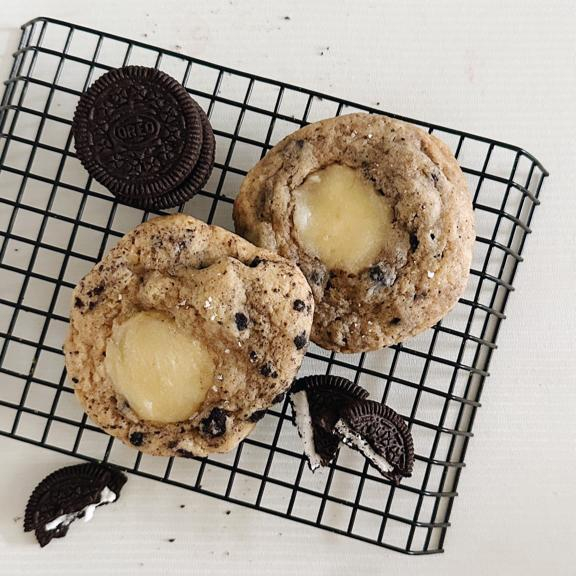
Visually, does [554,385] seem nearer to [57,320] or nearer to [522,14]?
[522,14]

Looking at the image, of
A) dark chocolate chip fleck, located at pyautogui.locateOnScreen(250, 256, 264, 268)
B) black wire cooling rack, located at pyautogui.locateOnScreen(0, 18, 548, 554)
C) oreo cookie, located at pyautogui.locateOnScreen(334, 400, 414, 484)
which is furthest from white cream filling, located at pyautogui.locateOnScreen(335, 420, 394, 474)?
dark chocolate chip fleck, located at pyautogui.locateOnScreen(250, 256, 264, 268)

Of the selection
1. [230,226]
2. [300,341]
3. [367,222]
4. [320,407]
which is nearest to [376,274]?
[367,222]

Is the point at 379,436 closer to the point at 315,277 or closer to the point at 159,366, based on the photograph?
the point at 315,277

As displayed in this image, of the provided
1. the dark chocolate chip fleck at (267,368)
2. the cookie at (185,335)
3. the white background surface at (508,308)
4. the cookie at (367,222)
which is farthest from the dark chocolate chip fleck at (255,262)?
the white background surface at (508,308)

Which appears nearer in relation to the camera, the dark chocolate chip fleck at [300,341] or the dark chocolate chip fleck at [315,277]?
the dark chocolate chip fleck at [300,341]

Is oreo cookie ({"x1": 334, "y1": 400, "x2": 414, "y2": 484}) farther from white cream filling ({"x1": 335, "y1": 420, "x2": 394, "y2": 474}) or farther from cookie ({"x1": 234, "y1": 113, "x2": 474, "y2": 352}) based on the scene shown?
cookie ({"x1": 234, "y1": 113, "x2": 474, "y2": 352})

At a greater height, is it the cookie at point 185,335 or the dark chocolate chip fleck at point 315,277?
the dark chocolate chip fleck at point 315,277

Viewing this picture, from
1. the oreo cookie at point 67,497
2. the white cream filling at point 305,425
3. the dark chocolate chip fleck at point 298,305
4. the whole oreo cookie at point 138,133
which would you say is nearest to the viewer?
the dark chocolate chip fleck at point 298,305

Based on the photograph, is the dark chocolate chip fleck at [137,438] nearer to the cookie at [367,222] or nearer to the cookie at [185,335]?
the cookie at [185,335]
